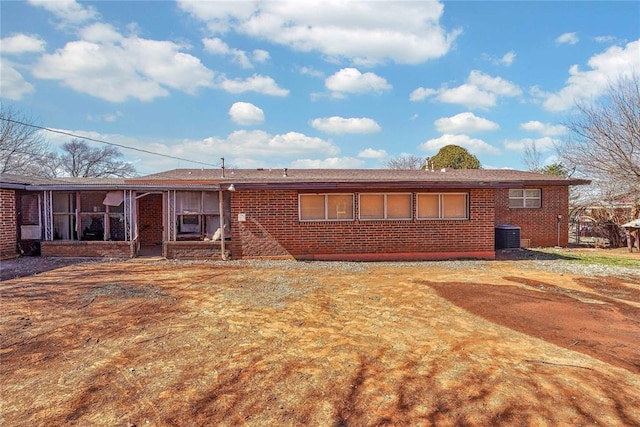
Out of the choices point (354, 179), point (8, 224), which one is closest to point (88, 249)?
point (8, 224)

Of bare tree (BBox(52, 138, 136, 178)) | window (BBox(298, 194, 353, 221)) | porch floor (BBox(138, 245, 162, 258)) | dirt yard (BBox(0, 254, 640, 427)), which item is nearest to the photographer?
dirt yard (BBox(0, 254, 640, 427))

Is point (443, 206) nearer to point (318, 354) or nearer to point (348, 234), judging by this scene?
point (348, 234)

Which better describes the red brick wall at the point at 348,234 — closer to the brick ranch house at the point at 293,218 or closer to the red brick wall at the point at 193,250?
the brick ranch house at the point at 293,218

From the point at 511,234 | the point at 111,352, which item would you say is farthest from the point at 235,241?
the point at 511,234

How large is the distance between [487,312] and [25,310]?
729 centimetres

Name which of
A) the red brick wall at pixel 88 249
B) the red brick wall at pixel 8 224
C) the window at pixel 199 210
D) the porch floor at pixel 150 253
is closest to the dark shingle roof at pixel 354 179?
the window at pixel 199 210

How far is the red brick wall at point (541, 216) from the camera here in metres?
14.6

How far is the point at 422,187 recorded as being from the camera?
423 inches

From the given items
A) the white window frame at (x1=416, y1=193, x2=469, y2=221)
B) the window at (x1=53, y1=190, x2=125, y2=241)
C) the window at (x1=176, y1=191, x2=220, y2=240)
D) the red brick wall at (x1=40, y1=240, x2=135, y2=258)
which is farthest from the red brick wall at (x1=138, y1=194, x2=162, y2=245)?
the white window frame at (x1=416, y1=193, x2=469, y2=221)

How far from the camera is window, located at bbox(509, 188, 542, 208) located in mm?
14758

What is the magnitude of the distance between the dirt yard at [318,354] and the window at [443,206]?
12.9 feet

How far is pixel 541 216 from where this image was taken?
14719mm

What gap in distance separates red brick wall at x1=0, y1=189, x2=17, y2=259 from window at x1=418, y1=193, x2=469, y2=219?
42.1 feet

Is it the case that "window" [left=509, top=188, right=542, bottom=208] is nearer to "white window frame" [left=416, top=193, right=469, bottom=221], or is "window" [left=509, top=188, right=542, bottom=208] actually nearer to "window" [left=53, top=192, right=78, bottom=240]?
"white window frame" [left=416, top=193, right=469, bottom=221]
